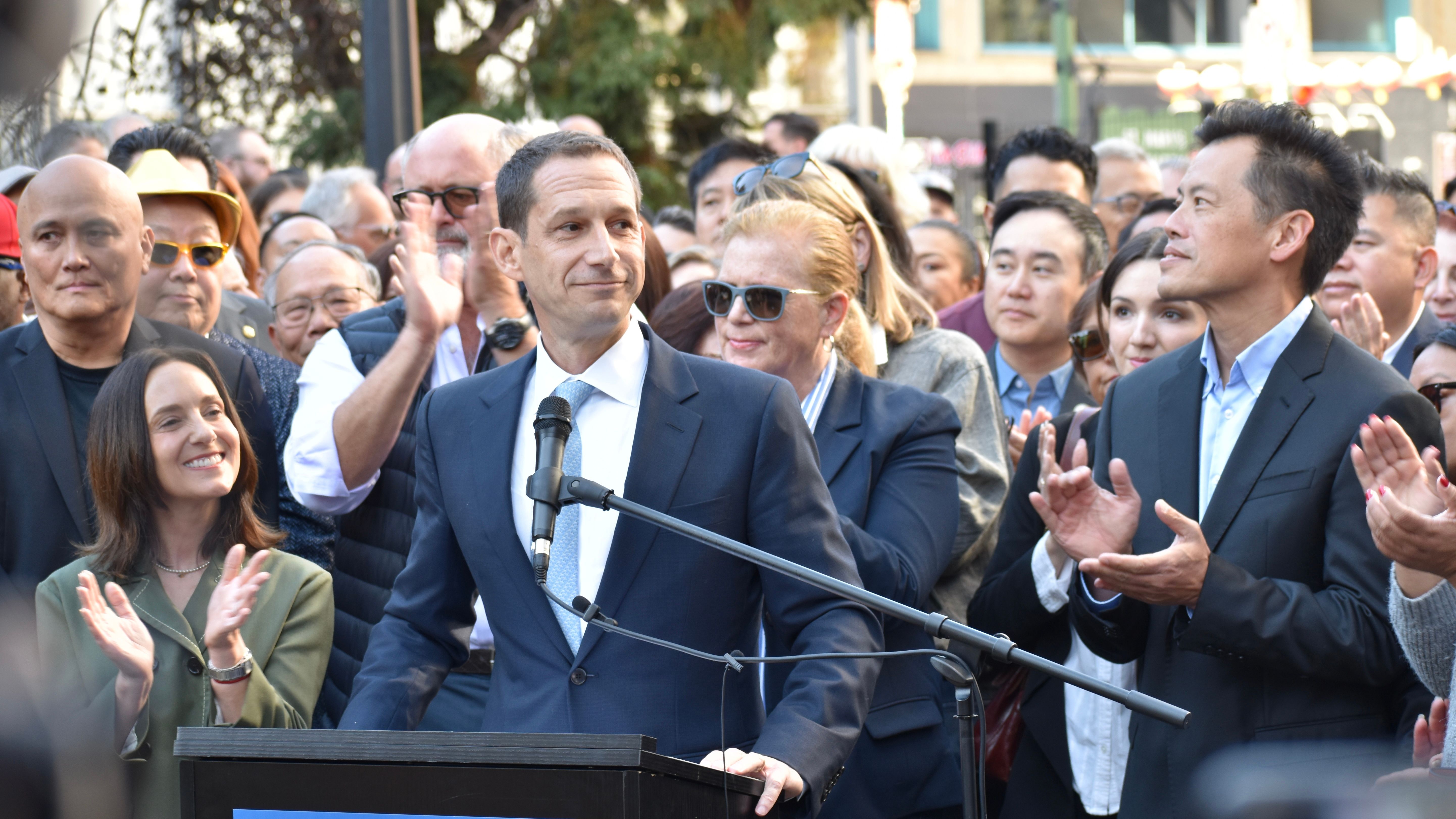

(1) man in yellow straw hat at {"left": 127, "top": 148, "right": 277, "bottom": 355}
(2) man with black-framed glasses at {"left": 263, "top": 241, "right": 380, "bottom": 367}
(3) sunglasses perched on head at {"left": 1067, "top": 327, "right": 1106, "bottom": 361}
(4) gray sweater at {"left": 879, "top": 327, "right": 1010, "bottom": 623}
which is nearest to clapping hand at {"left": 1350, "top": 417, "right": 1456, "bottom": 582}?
(4) gray sweater at {"left": 879, "top": 327, "right": 1010, "bottom": 623}

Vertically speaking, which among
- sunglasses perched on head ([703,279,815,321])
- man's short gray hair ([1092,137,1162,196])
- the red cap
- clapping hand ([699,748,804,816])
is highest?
man's short gray hair ([1092,137,1162,196])

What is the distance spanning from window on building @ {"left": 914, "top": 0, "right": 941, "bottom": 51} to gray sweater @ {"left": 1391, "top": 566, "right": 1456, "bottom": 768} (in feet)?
87.4

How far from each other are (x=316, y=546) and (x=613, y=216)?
1.70m

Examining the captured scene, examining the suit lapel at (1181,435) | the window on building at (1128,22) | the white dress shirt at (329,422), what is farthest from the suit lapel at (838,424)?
the window on building at (1128,22)

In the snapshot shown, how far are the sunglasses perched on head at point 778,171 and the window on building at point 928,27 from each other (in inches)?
975

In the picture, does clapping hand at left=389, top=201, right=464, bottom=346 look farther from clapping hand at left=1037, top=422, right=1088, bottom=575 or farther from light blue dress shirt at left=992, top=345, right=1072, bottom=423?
light blue dress shirt at left=992, top=345, right=1072, bottom=423

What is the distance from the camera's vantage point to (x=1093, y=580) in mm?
3449

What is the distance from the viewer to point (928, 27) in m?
28.7

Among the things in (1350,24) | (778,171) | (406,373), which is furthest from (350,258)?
(1350,24)

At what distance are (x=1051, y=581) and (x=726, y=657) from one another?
162cm

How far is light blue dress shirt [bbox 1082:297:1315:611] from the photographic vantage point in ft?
11.5

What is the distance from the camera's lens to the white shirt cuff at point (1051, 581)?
12.4 feet

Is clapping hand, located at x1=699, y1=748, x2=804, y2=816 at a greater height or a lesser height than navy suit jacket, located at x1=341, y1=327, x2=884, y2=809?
lesser

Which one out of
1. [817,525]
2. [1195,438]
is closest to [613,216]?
[817,525]
